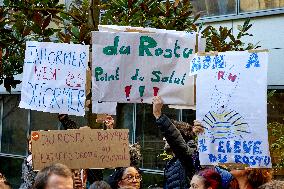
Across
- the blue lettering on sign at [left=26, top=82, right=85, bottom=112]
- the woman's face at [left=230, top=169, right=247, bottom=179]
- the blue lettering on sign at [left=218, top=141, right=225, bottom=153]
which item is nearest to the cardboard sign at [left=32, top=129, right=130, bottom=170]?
the blue lettering on sign at [left=26, top=82, right=85, bottom=112]

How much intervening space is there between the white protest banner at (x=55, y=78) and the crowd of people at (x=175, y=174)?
657mm

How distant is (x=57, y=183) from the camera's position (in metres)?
3.33

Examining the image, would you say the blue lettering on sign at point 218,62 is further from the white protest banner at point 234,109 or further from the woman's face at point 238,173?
the woman's face at point 238,173

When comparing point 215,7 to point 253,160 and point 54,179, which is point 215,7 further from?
point 54,179

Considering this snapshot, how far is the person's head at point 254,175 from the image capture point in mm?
4375

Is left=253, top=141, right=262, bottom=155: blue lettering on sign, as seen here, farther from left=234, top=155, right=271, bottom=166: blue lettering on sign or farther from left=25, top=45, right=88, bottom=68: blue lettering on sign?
left=25, top=45, right=88, bottom=68: blue lettering on sign

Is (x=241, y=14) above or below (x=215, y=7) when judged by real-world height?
below

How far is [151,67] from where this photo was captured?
5238 millimetres

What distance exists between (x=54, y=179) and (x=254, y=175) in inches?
67.4

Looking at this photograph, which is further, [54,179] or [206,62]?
[206,62]

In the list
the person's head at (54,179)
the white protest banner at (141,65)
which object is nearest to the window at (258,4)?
the white protest banner at (141,65)

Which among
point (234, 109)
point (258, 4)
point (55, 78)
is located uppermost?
point (258, 4)

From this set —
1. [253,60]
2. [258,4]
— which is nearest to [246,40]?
[258,4]

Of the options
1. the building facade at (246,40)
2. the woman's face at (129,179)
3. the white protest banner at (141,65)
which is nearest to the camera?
the white protest banner at (141,65)
